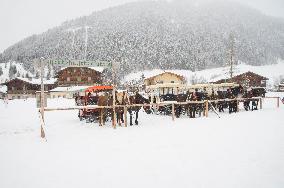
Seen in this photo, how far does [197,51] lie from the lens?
129 metres

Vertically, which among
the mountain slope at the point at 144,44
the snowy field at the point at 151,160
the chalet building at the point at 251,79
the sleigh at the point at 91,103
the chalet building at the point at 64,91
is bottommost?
the snowy field at the point at 151,160

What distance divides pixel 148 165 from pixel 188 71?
365ft

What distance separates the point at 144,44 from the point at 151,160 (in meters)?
118

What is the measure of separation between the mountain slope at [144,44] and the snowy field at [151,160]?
91.1 m

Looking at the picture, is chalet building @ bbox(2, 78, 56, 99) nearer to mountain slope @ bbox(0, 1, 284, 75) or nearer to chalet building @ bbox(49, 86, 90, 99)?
chalet building @ bbox(49, 86, 90, 99)

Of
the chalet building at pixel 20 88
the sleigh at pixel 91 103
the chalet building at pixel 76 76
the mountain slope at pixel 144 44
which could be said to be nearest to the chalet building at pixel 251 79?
the chalet building at pixel 76 76

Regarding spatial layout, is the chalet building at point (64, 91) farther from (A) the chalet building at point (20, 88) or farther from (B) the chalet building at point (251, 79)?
(B) the chalet building at point (251, 79)

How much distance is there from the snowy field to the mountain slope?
91.1 metres

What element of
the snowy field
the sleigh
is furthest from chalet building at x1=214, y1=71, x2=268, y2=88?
the snowy field

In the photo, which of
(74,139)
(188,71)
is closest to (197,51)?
(188,71)

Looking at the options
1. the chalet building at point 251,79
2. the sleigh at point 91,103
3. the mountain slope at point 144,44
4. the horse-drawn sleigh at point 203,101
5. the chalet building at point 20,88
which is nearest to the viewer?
Answer: the sleigh at point 91,103

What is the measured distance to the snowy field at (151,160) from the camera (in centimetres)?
538

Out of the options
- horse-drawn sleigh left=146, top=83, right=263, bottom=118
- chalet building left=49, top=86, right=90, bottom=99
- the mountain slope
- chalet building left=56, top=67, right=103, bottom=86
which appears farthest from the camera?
the mountain slope

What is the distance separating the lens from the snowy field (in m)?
5.38
